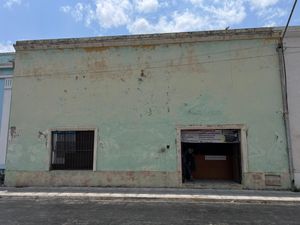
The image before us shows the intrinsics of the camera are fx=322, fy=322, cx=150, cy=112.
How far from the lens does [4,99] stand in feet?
53.4

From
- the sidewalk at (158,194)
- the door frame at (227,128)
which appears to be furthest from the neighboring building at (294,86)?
the door frame at (227,128)

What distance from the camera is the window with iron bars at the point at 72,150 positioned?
49.0ft

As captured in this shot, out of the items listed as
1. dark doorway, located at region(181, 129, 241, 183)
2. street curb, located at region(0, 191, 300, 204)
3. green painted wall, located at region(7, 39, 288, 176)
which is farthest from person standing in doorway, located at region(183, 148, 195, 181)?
street curb, located at region(0, 191, 300, 204)

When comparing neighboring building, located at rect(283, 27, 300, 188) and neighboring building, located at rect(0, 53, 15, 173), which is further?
neighboring building, located at rect(0, 53, 15, 173)

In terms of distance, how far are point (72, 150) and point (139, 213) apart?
7.06 m

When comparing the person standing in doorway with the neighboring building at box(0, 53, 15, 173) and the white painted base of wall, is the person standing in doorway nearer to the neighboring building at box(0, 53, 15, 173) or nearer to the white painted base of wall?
the white painted base of wall

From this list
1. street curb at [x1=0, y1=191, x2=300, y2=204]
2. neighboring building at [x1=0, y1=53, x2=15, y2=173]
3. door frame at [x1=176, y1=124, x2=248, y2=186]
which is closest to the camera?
street curb at [x1=0, y1=191, x2=300, y2=204]

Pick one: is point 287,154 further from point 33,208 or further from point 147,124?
point 33,208

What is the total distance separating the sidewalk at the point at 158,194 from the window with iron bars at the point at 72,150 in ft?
4.17

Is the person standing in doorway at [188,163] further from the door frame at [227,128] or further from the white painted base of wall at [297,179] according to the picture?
the white painted base of wall at [297,179]

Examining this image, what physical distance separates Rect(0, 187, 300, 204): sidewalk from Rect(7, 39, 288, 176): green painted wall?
126cm

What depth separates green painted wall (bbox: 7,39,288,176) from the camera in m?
14.2

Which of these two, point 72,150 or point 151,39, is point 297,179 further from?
point 72,150

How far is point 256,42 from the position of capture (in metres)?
14.7
